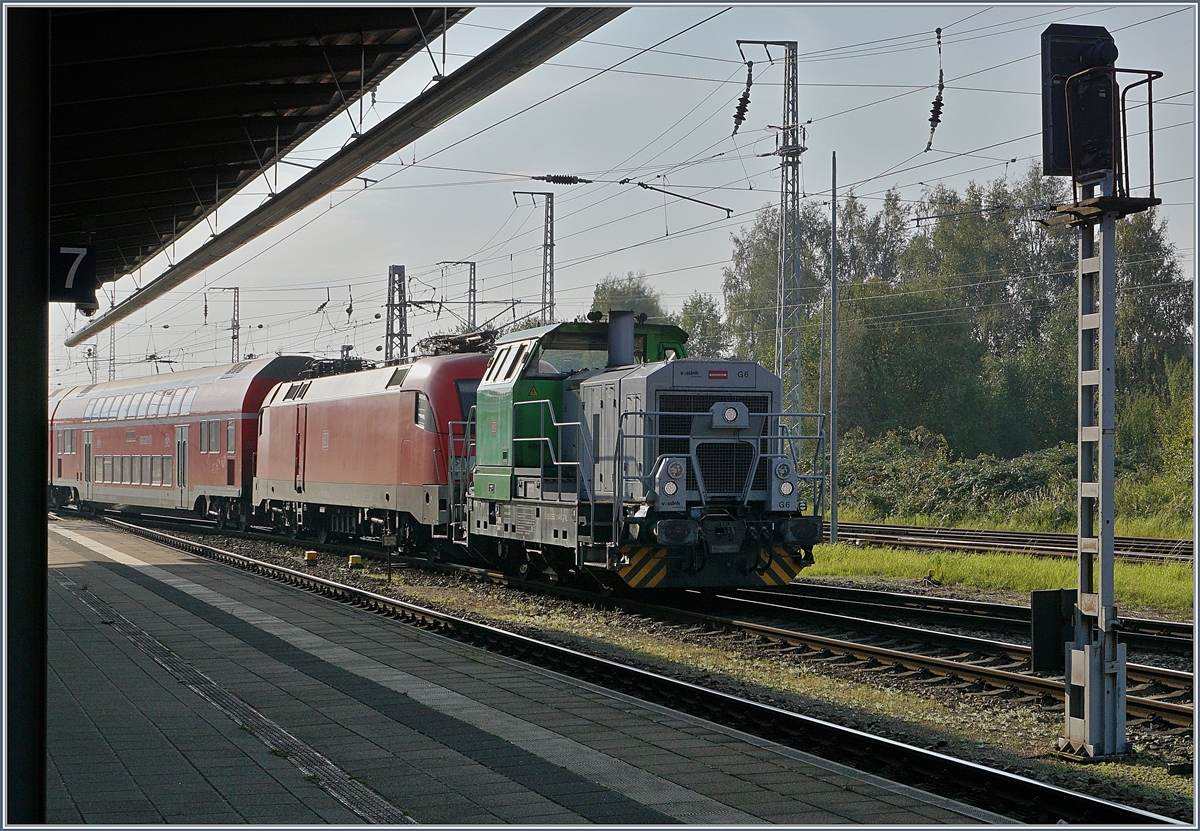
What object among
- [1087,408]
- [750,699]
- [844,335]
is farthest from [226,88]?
[844,335]

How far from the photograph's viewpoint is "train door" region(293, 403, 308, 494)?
79.1ft

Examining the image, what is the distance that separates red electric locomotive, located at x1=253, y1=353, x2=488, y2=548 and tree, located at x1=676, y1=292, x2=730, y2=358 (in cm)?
4015

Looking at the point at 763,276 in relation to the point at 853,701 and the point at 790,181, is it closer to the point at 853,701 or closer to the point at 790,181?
the point at 790,181

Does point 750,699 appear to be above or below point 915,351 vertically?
below

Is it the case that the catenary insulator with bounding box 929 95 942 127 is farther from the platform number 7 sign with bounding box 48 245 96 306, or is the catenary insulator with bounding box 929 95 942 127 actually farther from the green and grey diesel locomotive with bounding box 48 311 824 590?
the platform number 7 sign with bounding box 48 245 96 306

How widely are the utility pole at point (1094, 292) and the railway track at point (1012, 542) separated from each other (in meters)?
12.6

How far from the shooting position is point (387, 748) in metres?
7.10

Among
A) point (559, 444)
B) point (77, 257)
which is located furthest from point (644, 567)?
point (77, 257)

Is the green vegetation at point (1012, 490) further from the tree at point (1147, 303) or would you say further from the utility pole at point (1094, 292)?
the utility pole at point (1094, 292)

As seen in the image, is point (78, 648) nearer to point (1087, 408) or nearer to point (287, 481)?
point (1087, 408)

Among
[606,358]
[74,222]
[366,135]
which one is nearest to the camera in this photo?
[366,135]

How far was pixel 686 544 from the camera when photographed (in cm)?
1264

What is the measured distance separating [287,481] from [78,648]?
14417 millimetres

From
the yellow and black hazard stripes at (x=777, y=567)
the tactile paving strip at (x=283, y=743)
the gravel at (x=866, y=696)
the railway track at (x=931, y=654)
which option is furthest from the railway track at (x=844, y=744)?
the yellow and black hazard stripes at (x=777, y=567)
